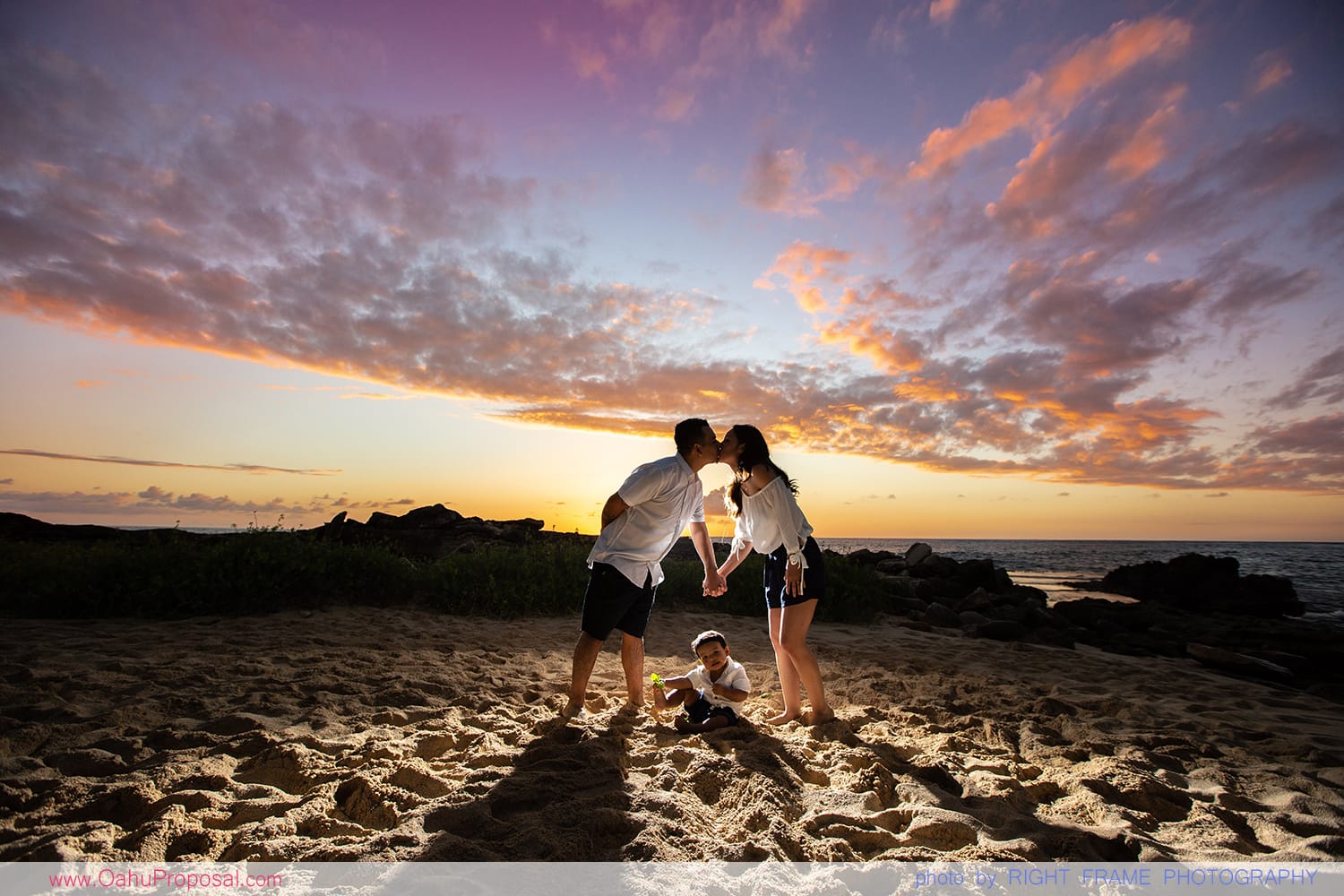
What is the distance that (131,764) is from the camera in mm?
3133

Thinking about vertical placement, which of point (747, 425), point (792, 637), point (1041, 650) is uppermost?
point (747, 425)

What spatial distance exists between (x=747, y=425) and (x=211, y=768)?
3.59 m

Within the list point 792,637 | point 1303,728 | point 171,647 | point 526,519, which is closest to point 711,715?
point 792,637

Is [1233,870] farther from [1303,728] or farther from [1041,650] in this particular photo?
[1041,650]

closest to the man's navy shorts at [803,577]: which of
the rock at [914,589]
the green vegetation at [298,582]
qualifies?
the green vegetation at [298,582]

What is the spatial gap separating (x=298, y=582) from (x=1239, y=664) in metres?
11.6

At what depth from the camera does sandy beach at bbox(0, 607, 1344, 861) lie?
2.56 m

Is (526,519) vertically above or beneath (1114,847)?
above

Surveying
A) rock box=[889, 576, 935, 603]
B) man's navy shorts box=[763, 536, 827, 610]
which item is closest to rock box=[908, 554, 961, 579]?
rock box=[889, 576, 935, 603]

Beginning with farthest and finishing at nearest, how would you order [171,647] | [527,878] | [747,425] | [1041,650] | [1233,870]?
[1041,650], [171,647], [747,425], [1233,870], [527,878]

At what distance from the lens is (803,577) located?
4285mm

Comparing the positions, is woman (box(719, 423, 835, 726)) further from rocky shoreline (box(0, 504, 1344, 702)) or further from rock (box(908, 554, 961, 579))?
rock (box(908, 554, 961, 579))

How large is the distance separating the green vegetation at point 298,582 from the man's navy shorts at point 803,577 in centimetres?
516

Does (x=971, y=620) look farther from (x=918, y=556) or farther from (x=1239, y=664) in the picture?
(x=918, y=556)
